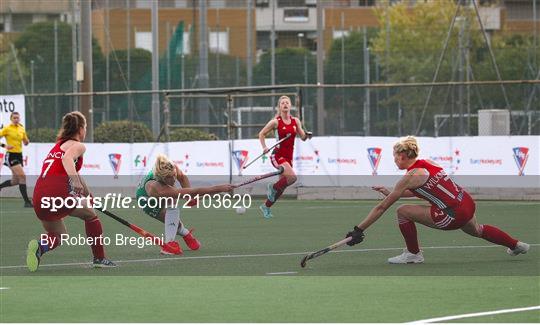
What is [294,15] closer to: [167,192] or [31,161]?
[31,161]

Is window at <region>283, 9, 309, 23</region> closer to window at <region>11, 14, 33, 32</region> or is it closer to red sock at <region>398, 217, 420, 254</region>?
window at <region>11, 14, 33, 32</region>

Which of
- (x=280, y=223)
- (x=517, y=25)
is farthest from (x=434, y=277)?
(x=517, y=25)

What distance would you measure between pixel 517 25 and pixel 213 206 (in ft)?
137

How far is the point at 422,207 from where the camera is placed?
47.5 feet

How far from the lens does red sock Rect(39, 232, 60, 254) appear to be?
14.4 meters

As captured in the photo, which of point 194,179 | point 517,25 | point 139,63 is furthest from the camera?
point 517,25

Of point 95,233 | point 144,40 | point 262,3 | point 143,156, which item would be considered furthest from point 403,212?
point 262,3

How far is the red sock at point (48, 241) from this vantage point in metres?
14.4

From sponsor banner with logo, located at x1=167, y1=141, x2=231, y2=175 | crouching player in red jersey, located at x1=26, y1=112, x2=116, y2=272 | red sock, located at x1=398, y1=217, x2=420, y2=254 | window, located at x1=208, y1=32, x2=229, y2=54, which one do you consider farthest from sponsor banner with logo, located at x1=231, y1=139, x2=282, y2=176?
window, located at x1=208, y1=32, x2=229, y2=54

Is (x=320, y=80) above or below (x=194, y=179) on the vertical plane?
above

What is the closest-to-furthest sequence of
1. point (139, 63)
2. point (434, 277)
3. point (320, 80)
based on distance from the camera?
→ 1. point (434, 277)
2. point (320, 80)
3. point (139, 63)

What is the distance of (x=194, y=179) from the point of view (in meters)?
31.2

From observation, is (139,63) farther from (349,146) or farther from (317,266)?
(317,266)

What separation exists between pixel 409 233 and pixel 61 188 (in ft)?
12.6
